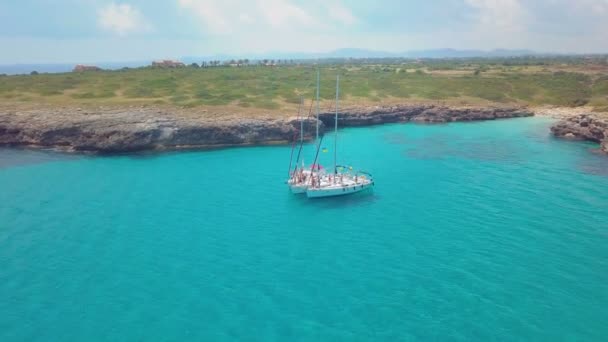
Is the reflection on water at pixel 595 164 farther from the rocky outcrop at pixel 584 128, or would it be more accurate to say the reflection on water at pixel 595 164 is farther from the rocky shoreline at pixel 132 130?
the rocky shoreline at pixel 132 130

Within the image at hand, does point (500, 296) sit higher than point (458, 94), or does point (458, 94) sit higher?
point (458, 94)

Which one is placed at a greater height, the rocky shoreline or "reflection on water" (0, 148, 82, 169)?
the rocky shoreline

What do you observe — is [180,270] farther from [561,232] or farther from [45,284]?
[561,232]

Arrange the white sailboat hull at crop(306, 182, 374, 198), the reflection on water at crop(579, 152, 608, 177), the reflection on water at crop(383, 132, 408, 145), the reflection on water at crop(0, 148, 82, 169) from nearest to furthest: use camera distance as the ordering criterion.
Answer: the white sailboat hull at crop(306, 182, 374, 198)
the reflection on water at crop(579, 152, 608, 177)
the reflection on water at crop(0, 148, 82, 169)
the reflection on water at crop(383, 132, 408, 145)

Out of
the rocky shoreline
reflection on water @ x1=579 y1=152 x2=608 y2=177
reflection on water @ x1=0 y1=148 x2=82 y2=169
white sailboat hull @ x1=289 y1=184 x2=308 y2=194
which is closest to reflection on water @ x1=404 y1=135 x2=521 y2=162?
reflection on water @ x1=579 y1=152 x2=608 y2=177

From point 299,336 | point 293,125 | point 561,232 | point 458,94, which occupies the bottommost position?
point 299,336

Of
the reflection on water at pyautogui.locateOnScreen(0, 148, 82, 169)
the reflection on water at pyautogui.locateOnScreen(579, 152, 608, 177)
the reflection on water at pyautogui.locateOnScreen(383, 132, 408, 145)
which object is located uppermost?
the reflection on water at pyautogui.locateOnScreen(383, 132, 408, 145)

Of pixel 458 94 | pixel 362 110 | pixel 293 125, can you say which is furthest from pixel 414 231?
pixel 458 94

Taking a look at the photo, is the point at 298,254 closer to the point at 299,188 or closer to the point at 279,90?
the point at 299,188

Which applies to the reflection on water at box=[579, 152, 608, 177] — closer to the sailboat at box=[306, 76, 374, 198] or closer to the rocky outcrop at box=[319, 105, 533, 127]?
the sailboat at box=[306, 76, 374, 198]
